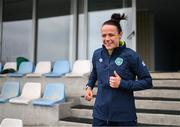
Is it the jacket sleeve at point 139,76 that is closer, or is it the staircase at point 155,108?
the jacket sleeve at point 139,76

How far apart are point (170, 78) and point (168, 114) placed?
1.79 m

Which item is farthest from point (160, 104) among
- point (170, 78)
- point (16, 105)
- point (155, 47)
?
point (155, 47)

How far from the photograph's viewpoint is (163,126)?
386 cm

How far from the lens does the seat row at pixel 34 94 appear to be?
16.4ft

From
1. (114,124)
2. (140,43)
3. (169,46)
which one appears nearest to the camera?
(114,124)

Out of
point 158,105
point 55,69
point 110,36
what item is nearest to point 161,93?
point 158,105

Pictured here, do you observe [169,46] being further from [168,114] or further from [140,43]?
[168,114]

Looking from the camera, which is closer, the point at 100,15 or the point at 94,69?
the point at 94,69

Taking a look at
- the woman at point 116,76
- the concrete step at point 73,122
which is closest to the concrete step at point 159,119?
the concrete step at point 73,122

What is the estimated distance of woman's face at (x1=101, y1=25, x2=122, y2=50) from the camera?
1.97 metres

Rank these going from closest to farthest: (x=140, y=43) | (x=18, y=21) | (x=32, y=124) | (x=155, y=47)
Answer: (x=32, y=124) < (x=18, y=21) < (x=140, y=43) < (x=155, y=47)

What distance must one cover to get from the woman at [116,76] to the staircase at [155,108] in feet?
6.95

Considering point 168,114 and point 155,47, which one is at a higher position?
point 155,47

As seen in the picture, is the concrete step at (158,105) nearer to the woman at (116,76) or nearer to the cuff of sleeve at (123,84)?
the woman at (116,76)
